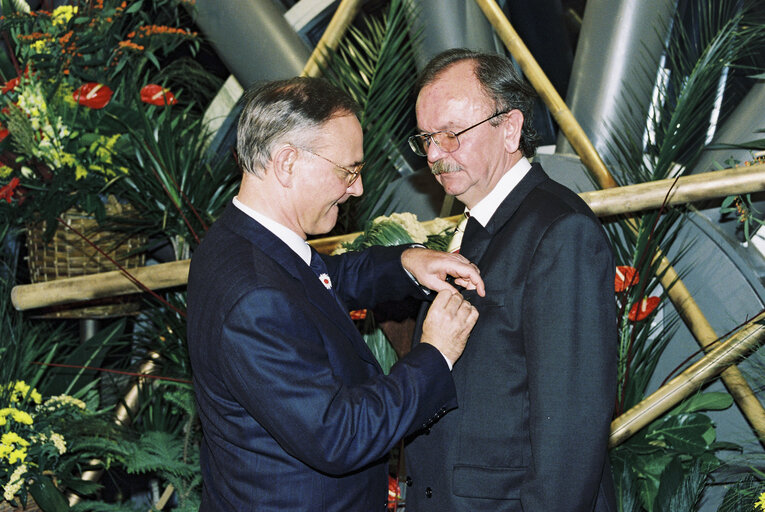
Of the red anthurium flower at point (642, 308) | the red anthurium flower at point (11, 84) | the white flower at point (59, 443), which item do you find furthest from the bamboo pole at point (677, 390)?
the red anthurium flower at point (11, 84)

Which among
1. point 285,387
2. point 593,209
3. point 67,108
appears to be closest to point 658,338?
point 593,209

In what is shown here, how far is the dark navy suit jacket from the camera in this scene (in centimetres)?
126

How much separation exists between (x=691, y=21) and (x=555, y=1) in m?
0.52

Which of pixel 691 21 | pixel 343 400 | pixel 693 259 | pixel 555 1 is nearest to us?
pixel 343 400

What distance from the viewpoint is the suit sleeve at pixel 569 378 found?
51.5 inches

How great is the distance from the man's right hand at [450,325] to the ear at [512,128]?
1.16 feet

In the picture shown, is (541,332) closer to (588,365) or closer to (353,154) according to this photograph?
(588,365)

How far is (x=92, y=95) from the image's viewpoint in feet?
8.70

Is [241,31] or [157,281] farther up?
[241,31]

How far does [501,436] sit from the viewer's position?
1.40 m

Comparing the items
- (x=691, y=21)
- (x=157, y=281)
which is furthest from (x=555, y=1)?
(x=157, y=281)

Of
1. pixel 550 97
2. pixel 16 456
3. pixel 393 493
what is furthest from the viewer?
pixel 550 97

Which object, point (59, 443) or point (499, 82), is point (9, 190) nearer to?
point (59, 443)

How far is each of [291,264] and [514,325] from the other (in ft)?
1.36
